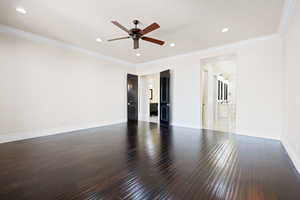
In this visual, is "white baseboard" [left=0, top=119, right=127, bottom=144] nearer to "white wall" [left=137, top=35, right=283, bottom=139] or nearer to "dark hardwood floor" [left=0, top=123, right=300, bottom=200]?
"dark hardwood floor" [left=0, top=123, right=300, bottom=200]

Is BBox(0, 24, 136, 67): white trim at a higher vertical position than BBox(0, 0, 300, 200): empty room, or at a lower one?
higher

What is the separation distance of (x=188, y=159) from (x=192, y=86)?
3.47 meters

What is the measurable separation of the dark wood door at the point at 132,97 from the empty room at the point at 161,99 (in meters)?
0.89

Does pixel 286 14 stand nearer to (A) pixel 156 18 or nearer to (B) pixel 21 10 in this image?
(A) pixel 156 18

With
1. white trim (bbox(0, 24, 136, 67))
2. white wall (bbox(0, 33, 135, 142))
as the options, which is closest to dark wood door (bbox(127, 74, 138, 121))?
white wall (bbox(0, 33, 135, 142))

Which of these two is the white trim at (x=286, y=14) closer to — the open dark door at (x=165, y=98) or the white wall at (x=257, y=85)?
the white wall at (x=257, y=85)

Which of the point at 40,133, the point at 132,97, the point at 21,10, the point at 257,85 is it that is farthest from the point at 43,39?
the point at 257,85

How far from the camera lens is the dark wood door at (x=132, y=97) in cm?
723

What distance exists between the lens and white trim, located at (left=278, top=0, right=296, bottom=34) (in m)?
2.53

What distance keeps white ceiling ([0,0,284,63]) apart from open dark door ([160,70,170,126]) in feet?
6.33

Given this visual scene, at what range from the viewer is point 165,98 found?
244 inches

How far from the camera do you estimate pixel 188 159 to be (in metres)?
2.68

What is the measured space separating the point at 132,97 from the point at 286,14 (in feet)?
20.1

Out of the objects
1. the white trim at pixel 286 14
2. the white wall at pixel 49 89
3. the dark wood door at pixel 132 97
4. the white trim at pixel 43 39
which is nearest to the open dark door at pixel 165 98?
the dark wood door at pixel 132 97
